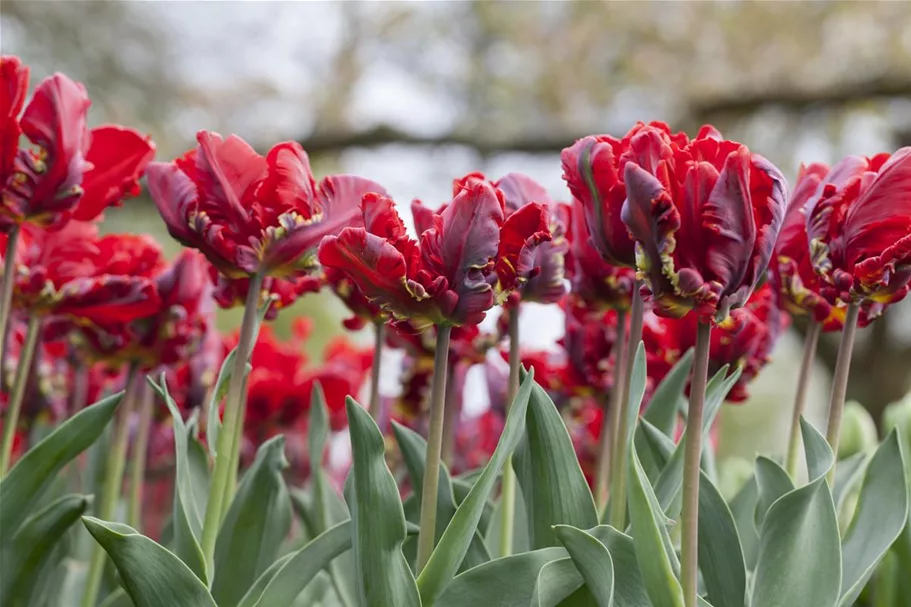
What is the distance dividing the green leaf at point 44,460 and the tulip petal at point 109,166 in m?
0.15

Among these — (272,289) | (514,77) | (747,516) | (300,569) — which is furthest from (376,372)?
(514,77)

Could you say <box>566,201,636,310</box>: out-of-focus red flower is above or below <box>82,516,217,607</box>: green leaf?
above

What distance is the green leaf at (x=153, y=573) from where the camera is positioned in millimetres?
485

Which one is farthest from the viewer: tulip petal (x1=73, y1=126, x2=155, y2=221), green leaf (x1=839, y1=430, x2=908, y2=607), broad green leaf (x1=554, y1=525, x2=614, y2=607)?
tulip petal (x1=73, y1=126, x2=155, y2=221)

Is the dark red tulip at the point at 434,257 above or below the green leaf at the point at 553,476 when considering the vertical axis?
above

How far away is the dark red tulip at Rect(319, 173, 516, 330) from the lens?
486mm

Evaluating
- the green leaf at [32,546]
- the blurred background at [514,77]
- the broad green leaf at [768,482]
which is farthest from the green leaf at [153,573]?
the blurred background at [514,77]

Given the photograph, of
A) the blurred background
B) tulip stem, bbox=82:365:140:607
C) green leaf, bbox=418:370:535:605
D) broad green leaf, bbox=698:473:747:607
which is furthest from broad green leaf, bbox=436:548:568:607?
the blurred background

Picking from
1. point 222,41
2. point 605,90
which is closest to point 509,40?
point 605,90

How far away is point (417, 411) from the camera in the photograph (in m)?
0.93

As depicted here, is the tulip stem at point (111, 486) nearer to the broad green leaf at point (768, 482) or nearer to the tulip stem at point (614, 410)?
the tulip stem at point (614, 410)

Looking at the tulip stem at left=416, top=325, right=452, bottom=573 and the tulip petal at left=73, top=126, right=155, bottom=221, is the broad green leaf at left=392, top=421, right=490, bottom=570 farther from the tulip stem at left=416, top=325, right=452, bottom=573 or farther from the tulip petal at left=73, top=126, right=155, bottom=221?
the tulip petal at left=73, top=126, right=155, bottom=221

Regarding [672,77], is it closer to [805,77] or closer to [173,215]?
[805,77]

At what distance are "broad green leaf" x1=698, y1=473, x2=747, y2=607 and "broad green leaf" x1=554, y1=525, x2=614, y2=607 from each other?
11cm
